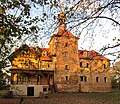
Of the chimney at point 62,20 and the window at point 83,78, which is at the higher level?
the chimney at point 62,20

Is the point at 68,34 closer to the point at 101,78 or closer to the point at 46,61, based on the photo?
the point at 46,61

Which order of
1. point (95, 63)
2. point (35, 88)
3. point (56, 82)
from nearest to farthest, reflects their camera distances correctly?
point (95, 63), point (35, 88), point (56, 82)

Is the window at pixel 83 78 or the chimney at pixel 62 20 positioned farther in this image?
the window at pixel 83 78

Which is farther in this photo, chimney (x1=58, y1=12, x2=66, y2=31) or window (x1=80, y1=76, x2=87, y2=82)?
window (x1=80, y1=76, x2=87, y2=82)

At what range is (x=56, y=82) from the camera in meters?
47.4

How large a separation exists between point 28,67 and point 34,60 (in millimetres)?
1107

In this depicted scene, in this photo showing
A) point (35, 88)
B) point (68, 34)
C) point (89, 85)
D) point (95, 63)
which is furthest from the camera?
point (89, 85)

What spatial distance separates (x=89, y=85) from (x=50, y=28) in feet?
141

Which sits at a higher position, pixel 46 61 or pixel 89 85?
pixel 46 61

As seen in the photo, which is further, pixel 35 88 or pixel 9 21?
pixel 35 88

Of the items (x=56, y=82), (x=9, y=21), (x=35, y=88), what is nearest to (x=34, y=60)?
(x=9, y=21)

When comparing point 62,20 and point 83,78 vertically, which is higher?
point 62,20

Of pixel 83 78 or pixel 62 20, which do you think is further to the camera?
pixel 83 78

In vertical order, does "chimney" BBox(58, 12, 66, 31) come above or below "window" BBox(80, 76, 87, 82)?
above
